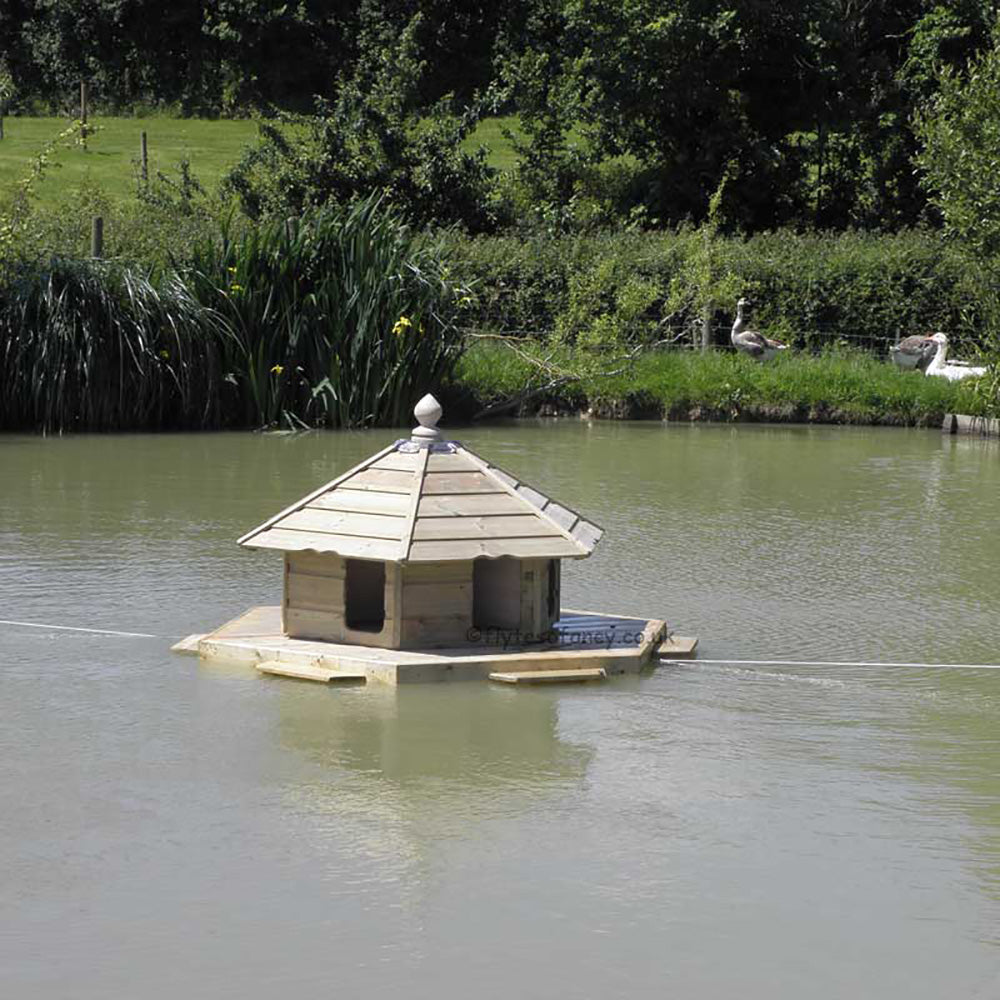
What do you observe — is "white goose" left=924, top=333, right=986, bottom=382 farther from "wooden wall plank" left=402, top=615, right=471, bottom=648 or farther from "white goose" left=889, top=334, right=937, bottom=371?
"wooden wall plank" left=402, top=615, right=471, bottom=648

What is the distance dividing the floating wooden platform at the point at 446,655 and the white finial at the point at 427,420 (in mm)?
1104

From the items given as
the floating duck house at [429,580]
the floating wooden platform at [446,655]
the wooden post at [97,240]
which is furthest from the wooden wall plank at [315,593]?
the wooden post at [97,240]

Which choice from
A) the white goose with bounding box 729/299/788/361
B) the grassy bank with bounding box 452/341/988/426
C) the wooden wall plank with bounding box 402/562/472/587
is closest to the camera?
the wooden wall plank with bounding box 402/562/472/587

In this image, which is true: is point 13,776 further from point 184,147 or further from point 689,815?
point 184,147

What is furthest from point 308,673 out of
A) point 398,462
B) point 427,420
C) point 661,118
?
point 661,118

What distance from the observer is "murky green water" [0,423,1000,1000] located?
517 cm

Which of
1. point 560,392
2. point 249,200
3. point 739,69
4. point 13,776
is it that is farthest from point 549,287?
point 13,776

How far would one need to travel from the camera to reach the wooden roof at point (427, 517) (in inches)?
324

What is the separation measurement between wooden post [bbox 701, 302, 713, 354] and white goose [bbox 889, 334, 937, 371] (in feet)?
8.85

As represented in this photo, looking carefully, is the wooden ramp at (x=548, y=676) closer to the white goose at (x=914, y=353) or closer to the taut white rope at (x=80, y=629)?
the taut white rope at (x=80, y=629)

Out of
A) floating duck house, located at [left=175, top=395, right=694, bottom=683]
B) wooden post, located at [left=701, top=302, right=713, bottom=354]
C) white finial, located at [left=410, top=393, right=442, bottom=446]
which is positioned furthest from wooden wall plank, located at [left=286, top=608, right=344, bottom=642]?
wooden post, located at [left=701, top=302, right=713, bottom=354]

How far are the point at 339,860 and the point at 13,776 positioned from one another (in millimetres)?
1661

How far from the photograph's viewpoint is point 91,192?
28.3 meters

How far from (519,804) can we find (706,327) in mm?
18795
